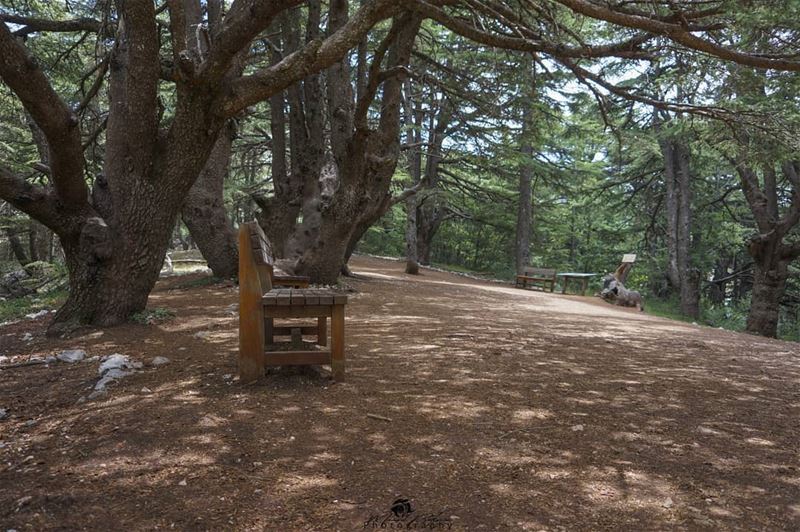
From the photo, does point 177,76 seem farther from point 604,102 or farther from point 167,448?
point 604,102

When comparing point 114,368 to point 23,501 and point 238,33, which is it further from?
point 238,33

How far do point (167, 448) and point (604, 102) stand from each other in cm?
700

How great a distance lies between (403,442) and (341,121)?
7815 mm

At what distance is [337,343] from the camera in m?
3.74

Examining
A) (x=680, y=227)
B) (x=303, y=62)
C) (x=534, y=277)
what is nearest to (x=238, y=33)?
(x=303, y=62)

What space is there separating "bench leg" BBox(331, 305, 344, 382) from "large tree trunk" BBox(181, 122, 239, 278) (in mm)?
6241

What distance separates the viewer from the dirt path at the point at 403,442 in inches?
82.4

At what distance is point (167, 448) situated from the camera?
2594mm

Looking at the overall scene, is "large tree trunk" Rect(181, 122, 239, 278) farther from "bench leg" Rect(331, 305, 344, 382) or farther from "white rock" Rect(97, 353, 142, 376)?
"bench leg" Rect(331, 305, 344, 382)

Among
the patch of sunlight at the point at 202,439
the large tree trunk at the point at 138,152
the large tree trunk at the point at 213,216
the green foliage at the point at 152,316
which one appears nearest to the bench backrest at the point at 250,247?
the patch of sunlight at the point at 202,439

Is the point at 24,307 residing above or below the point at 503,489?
below

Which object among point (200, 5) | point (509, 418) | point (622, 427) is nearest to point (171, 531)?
point (509, 418)

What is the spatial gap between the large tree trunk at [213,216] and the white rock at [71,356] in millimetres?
5028

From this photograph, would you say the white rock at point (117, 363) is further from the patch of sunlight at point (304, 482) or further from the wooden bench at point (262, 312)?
the patch of sunlight at point (304, 482)
